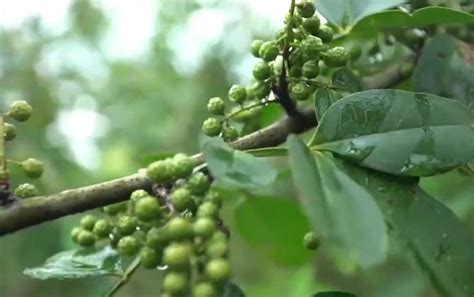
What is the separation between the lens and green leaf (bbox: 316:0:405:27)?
0.82m

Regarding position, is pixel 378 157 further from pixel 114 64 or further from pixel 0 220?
pixel 114 64

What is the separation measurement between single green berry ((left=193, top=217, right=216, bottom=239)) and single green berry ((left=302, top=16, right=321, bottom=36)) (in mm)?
236

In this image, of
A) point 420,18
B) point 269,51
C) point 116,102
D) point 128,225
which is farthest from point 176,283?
point 116,102

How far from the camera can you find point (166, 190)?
66 cm

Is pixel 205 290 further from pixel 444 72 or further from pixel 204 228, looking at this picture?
pixel 444 72

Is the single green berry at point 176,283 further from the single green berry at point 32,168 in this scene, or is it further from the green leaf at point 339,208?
the single green berry at point 32,168

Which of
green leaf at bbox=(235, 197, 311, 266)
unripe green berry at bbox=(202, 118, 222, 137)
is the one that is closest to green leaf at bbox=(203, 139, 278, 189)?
unripe green berry at bbox=(202, 118, 222, 137)

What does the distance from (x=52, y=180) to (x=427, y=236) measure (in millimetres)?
1581

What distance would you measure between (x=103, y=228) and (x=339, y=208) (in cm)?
32

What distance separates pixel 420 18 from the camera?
81 centimetres

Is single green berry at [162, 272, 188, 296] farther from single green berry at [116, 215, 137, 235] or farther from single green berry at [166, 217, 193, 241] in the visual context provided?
single green berry at [116, 215, 137, 235]


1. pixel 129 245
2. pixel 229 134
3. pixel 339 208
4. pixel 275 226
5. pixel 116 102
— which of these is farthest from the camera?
pixel 116 102

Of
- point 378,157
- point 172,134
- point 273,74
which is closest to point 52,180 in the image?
point 172,134

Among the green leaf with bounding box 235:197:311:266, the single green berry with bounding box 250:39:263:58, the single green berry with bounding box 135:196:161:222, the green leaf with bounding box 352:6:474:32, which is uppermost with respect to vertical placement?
the single green berry with bounding box 135:196:161:222
